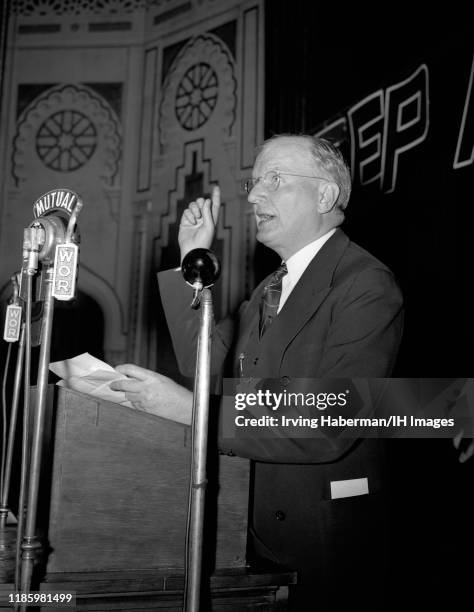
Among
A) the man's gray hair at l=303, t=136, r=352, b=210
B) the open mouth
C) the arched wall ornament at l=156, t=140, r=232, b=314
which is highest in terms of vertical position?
the arched wall ornament at l=156, t=140, r=232, b=314

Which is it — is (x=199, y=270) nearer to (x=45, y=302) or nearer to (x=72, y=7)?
(x=45, y=302)

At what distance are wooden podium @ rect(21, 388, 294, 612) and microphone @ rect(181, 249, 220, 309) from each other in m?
0.22

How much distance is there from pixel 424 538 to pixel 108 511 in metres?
2.11

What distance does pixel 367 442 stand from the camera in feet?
4.17

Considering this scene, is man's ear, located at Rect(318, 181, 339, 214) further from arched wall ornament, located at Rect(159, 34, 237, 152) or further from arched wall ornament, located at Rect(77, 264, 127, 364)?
arched wall ornament, located at Rect(77, 264, 127, 364)

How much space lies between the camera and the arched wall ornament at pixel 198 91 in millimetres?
4875

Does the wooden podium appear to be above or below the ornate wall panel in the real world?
below

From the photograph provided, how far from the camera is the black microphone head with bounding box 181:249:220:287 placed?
96 centimetres

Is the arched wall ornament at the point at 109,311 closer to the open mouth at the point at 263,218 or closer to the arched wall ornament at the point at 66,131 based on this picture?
the arched wall ornament at the point at 66,131

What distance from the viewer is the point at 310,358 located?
1.26m

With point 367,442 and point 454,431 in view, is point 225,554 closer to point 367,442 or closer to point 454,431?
point 367,442

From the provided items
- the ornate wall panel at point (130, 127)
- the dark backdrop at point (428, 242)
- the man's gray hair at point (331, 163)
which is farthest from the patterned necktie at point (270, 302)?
the ornate wall panel at point (130, 127)

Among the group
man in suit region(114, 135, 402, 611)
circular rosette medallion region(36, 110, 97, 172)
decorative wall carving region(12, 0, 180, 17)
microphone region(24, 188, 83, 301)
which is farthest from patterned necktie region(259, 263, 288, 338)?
decorative wall carving region(12, 0, 180, 17)

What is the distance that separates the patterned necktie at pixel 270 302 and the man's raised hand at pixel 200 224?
0.22 metres
